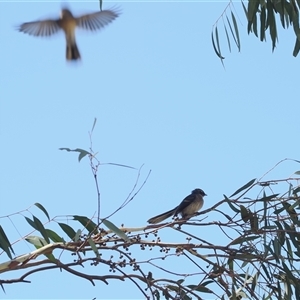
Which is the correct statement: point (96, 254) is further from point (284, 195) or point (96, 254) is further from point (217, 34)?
point (217, 34)

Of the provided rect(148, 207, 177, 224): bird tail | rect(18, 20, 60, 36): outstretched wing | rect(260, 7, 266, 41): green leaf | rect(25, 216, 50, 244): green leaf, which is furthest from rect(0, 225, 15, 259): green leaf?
rect(18, 20, 60, 36): outstretched wing

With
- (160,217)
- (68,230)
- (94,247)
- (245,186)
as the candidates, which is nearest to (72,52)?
(160,217)

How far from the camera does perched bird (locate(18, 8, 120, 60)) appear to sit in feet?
19.2

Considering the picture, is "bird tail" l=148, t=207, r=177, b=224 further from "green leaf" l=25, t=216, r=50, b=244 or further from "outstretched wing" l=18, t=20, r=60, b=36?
"outstretched wing" l=18, t=20, r=60, b=36

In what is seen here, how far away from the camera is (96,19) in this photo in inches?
231

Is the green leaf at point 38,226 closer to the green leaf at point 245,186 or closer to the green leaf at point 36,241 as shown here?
the green leaf at point 36,241

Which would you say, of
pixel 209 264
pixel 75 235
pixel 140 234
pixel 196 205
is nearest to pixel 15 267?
pixel 75 235

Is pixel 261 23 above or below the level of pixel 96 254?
above

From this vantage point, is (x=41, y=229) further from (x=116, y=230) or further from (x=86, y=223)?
(x=116, y=230)

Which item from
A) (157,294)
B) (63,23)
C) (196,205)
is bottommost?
(157,294)

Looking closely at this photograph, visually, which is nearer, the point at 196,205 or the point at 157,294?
the point at 157,294

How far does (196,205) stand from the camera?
5465 mm

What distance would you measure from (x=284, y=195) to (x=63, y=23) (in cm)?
275

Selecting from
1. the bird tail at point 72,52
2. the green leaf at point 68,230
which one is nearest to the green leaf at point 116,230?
the green leaf at point 68,230
